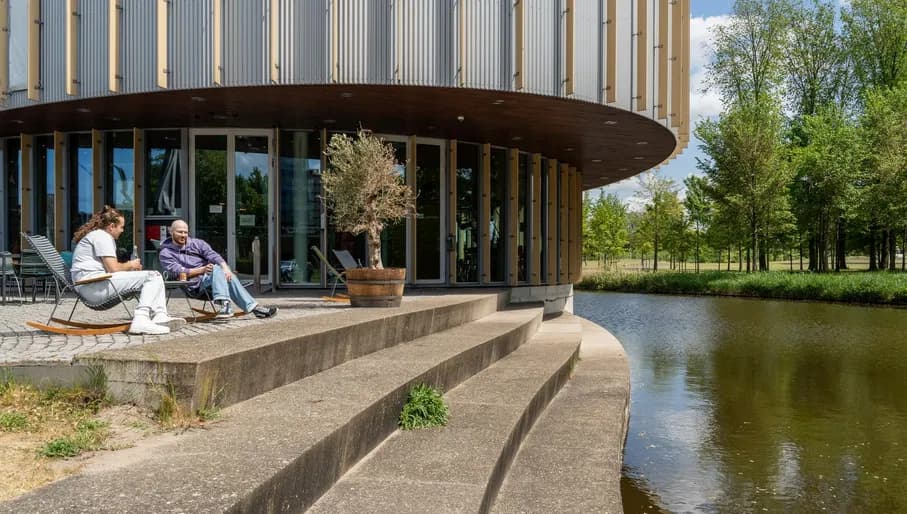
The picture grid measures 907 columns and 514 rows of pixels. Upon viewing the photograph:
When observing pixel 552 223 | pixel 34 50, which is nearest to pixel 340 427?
pixel 34 50

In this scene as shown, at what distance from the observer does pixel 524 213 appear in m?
16.7

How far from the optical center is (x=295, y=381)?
515 cm

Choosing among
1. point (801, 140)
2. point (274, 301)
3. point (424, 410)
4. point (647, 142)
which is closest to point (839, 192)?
point (801, 140)

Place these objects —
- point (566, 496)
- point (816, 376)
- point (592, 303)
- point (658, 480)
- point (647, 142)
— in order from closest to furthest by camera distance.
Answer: point (566, 496) → point (658, 480) → point (816, 376) → point (647, 142) → point (592, 303)

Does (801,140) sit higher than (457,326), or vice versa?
(801,140)

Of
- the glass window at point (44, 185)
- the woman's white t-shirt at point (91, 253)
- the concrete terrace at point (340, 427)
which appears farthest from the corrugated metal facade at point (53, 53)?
the woman's white t-shirt at point (91, 253)

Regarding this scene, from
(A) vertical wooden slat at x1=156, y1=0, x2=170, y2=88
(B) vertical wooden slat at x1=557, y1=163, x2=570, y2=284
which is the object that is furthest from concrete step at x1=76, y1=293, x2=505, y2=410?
(B) vertical wooden slat at x1=557, y1=163, x2=570, y2=284

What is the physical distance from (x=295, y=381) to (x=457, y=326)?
4.48 meters

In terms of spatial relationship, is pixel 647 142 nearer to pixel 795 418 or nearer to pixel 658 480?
pixel 795 418

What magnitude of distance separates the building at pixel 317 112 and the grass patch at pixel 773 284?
15.4 metres

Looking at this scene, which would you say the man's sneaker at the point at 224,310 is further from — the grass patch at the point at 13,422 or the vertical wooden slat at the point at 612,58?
the vertical wooden slat at the point at 612,58

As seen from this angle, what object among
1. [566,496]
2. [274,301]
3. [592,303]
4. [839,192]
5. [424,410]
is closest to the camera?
[566,496]

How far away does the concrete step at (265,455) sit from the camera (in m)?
2.68

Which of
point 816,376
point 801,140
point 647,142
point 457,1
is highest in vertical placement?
point 801,140
